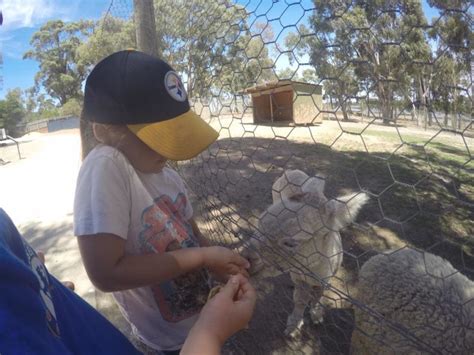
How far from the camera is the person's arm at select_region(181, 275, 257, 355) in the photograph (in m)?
0.77

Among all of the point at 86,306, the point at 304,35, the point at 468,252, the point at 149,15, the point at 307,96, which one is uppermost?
the point at 149,15

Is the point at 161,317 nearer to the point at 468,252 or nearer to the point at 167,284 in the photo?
the point at 167,284

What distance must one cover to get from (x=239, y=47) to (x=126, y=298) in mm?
1172

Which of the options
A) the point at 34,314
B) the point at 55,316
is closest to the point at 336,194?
the point at 55,316

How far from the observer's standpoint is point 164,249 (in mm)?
1277

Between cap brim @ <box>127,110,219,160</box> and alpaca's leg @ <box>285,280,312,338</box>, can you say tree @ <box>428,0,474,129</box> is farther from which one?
alpaca's leg @ <box>285,280,312,338</box>

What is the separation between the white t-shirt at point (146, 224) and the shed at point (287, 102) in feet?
1.56

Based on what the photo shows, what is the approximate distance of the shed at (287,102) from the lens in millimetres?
1203

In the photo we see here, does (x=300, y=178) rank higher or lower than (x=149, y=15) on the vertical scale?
lower

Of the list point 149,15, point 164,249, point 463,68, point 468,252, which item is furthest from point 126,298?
point 468,252

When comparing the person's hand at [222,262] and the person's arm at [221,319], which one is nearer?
the person's arm at [221,319]

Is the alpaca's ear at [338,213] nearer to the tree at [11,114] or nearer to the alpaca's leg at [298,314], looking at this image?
the alpaca's leg at [298,314]

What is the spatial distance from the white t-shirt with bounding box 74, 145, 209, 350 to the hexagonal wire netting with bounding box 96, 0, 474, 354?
452mm

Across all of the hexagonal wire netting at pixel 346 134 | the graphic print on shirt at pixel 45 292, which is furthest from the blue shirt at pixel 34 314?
the hexagonal wire netting at pixel 346 134
